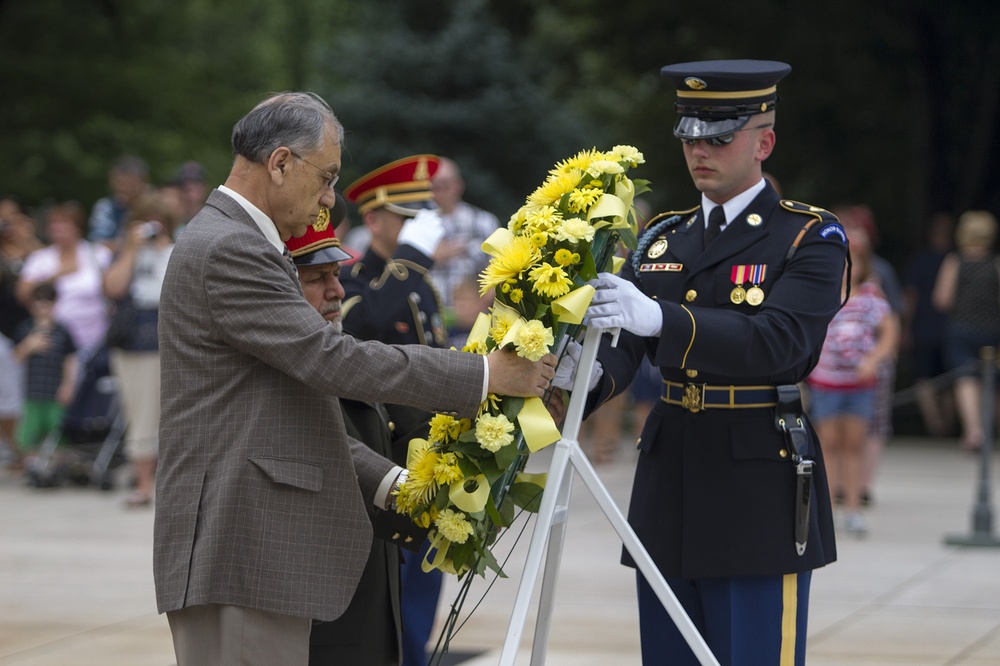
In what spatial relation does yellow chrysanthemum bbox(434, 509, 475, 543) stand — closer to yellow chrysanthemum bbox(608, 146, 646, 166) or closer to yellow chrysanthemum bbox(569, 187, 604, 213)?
yellow chrysanthemum bbox(569, 187, 604, 213)

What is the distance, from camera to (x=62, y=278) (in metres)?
10.8

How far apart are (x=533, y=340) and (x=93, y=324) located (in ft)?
26.9

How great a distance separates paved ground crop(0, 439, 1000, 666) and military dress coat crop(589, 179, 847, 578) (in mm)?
2245

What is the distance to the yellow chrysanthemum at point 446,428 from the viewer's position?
140 inches

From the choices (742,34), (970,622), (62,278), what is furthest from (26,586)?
(742,34)

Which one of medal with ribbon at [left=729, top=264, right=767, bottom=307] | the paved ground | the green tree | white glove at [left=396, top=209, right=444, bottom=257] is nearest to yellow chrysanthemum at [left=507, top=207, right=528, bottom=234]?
medal with ribbon at [left=729, top=264, right=767, bottom=307]

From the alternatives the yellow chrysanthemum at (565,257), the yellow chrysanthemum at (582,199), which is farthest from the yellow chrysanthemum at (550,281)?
the yellow chrysanthemum at (582,199)

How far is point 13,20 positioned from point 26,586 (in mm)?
17245

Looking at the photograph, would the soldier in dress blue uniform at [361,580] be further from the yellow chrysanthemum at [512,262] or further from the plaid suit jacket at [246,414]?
the yellow chrysanthemum at [512,262]

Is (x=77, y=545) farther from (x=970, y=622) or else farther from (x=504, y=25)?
(x=504, y=25)

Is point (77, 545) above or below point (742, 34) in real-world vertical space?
below

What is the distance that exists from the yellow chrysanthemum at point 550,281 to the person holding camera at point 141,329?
6.51 metres

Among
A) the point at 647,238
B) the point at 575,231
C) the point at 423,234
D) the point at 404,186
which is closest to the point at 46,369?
the point at 404,186

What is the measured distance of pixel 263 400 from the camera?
3320mm
